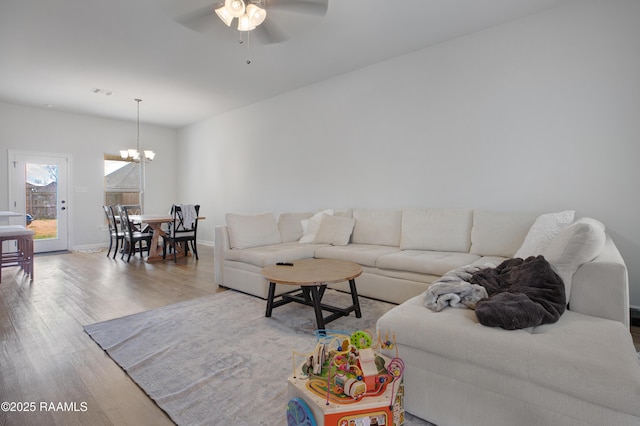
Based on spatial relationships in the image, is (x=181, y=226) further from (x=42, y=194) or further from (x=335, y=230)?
(x=42, y=194)

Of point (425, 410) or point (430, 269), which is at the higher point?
point (430, 269)

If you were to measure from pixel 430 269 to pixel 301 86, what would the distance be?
12.2 ft

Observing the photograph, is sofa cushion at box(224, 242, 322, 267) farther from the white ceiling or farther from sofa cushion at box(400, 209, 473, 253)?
the white ceiling

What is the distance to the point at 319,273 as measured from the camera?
257 centimetres

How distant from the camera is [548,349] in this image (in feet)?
4.07

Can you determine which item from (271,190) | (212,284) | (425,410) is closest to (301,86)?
(271,190)

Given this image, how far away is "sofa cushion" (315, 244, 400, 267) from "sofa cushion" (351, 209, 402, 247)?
11 centimetres

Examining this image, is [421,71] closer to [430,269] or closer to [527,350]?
[430,269]

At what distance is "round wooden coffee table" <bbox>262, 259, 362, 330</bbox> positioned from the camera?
7.88 ft

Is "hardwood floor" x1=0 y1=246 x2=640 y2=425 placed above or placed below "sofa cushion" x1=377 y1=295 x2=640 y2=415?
below

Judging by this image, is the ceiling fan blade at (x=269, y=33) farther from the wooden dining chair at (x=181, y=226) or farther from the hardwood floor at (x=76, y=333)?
the wooden dining chair at (x=181, y=226)

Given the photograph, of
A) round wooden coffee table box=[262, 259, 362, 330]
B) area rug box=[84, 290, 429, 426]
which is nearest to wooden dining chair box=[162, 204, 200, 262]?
area rug box=[84, 290, 429, 426]

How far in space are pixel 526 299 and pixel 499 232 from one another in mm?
1708

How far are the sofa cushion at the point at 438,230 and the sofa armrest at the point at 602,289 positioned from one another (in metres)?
1.61
